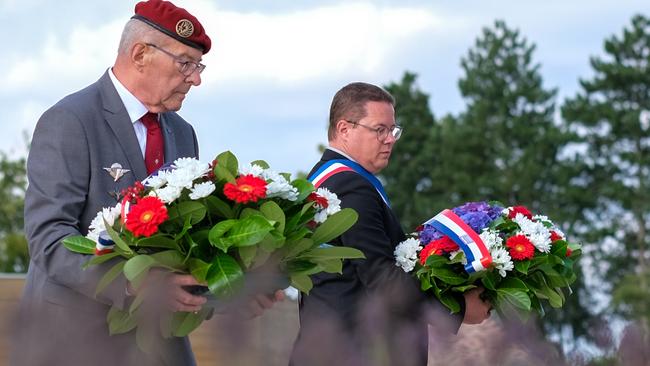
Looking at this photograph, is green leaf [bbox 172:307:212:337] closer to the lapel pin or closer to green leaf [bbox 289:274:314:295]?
green leaf [bbox 289:274:314:295]

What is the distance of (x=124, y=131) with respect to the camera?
12.0 ft

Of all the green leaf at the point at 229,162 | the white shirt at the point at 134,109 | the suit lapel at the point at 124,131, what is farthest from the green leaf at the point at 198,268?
the white shirt at the point at 134,109

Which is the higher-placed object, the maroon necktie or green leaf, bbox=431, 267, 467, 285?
the maroon necktie

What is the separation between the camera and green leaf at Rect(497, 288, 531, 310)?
4314 millimetres

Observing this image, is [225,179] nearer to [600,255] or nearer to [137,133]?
[137,133]

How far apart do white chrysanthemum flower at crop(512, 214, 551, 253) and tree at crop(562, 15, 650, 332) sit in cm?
4597

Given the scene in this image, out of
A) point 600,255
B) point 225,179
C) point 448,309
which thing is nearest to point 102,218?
point 225,179

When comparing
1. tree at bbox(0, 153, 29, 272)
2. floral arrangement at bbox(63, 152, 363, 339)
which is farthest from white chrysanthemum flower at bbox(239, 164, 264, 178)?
tree at bbox(0, 153, 29, 272)

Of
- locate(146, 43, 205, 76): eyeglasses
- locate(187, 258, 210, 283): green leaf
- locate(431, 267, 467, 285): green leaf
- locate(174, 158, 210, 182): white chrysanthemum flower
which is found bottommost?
locate(431, 267, 467, 285): green leaf

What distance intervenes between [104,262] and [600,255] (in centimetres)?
5066

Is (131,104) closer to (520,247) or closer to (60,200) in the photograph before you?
(60,200)

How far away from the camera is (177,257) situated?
3.13 meters

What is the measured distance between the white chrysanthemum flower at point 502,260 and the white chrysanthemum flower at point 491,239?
0.02 meters

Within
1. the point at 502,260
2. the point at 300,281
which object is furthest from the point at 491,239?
the point at 300,281
